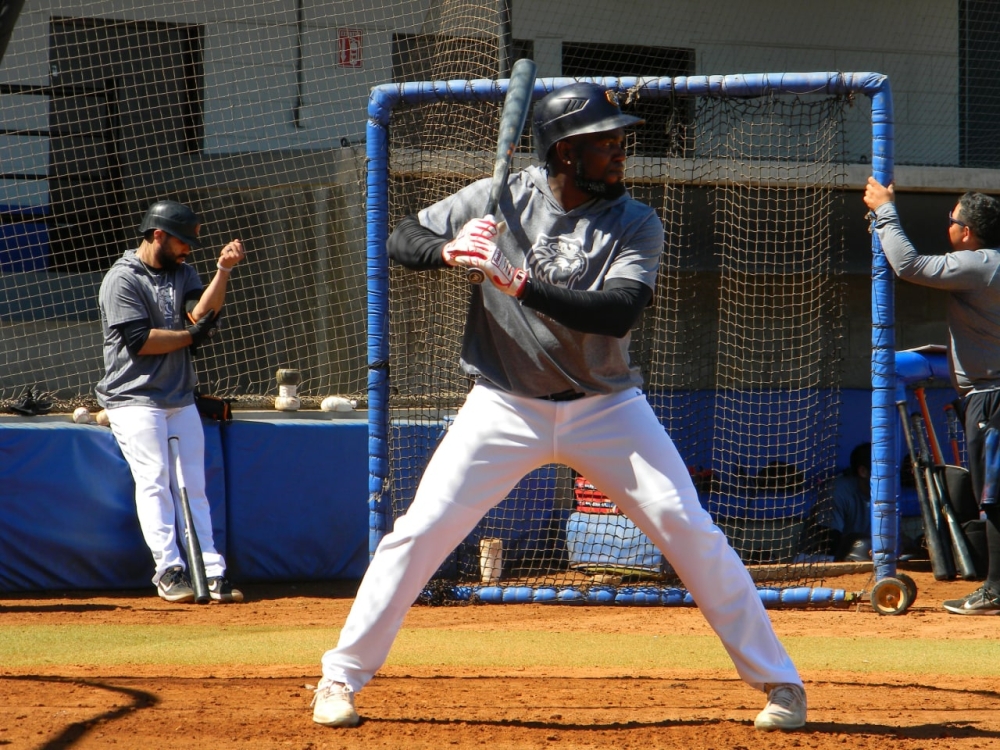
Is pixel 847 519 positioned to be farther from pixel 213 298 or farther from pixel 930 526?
pixel 213 298

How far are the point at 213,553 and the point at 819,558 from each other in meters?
4.67

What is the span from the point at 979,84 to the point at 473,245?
504 inches

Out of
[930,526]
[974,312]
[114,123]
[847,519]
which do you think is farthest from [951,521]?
[114,123]

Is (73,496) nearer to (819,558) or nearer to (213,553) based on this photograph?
(213,553)

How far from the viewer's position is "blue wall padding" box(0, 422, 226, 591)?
7.55 metres

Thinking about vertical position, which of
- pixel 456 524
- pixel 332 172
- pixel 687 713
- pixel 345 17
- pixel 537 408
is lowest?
pixel 687 713

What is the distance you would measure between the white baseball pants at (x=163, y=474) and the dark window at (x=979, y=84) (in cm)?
1053

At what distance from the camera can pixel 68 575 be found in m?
7.70

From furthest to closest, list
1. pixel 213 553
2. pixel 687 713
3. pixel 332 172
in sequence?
pixel 332 172 → pixel 213 553 → pixel 687 713

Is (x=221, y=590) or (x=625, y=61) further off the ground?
(x=625, y=61)

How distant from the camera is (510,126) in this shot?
417cm

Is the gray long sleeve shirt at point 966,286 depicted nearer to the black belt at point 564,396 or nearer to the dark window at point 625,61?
the black belt at point 564,396

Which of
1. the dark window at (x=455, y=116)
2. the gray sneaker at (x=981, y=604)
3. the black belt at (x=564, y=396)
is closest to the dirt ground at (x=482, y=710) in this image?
the black belt at (x=564, y=396)

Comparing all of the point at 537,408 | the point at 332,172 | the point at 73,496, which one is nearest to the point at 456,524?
the point at 537,408
